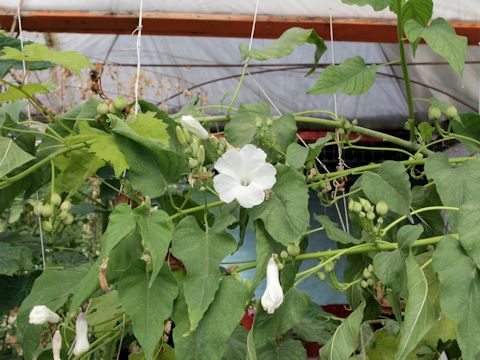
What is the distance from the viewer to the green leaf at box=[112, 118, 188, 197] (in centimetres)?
61

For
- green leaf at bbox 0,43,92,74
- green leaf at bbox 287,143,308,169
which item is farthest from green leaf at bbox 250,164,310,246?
green leaf at bbox 0,43,92,74

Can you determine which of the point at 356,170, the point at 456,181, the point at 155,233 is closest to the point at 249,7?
the point at 356,170

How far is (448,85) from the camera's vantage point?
329 centimetres

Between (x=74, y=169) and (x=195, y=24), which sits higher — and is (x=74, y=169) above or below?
above

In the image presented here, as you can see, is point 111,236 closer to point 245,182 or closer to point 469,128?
point 245,182

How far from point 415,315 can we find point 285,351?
18cm

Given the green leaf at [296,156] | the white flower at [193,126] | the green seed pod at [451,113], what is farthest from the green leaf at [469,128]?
the white flower at [193,126]

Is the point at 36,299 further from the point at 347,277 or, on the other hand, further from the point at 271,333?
the point at 347,277

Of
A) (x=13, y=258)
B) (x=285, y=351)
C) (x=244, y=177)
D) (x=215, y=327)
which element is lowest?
(x=13, y=258)

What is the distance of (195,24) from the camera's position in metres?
1.99

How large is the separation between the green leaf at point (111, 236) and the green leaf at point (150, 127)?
95mm

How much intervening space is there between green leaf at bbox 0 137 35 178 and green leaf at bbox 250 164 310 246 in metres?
0.24

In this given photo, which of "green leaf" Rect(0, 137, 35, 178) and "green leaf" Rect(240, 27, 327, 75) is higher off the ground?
"green leaf" Rect(240, 27, 327, 75)

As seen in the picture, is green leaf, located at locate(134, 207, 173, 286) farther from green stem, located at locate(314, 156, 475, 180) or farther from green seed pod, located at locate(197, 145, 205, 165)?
green stem, located at locate(314, 156, 475, 180)
